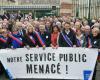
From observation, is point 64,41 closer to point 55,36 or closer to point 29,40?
point 55,36

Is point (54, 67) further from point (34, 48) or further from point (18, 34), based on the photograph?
point (18, 34)

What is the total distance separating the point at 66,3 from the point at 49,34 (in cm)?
2493

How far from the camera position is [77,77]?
13.7 m

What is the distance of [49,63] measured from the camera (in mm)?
13766

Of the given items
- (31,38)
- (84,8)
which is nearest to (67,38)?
(31,38)

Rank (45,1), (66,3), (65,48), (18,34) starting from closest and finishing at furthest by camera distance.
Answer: (65,48) → (18,34) → (66,3) → (45,1)

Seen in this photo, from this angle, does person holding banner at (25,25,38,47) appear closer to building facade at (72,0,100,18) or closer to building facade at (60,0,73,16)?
building facade at (72,0,100,18)

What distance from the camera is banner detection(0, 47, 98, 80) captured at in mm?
13547

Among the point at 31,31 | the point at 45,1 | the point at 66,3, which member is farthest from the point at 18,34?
the point at 45,1

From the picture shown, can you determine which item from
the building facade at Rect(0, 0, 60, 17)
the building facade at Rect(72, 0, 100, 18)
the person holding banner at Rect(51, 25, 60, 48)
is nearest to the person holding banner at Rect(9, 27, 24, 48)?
the person holding banner at Rect(51, 25, 60, 48)

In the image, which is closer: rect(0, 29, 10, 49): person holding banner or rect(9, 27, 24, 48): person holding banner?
rect(9, 27, 24, 48): person holding banner

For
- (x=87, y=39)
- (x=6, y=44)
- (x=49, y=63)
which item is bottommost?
(x=49, y=63)

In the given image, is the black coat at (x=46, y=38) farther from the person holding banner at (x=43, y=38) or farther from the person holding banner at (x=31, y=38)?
the person holding banner at (x=31, y=38)

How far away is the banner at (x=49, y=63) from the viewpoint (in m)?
13.5
